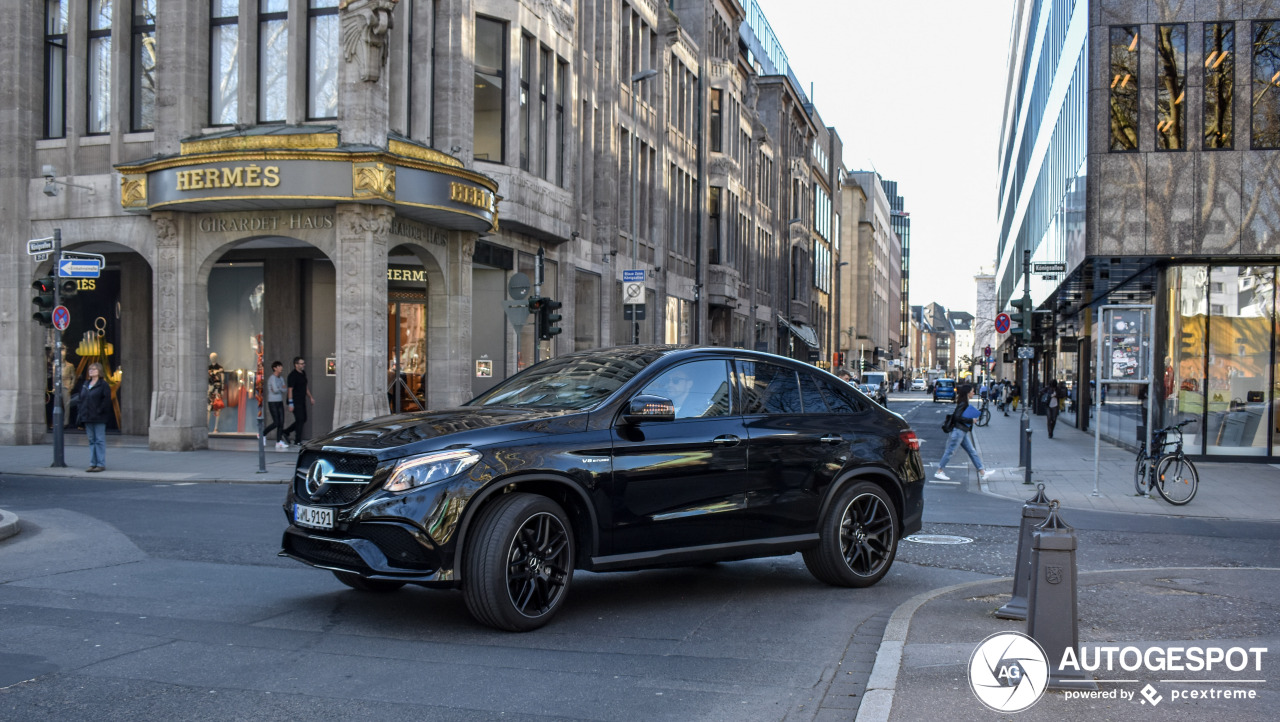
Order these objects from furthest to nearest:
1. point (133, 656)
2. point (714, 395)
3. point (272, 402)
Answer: point (272, 402) < point (714, 395) < point (133, 656)

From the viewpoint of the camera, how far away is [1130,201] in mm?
22547

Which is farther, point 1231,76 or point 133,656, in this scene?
point 1231,76

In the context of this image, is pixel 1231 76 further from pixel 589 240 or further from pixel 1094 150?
pixel 589 240

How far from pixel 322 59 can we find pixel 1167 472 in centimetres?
1709

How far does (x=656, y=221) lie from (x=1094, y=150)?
62.3ft

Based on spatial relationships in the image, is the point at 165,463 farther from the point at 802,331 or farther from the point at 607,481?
the point at 802,331

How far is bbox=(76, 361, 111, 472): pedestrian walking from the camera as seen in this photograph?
58.6 feet

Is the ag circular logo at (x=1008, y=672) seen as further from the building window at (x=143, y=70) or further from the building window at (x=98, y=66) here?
the building window at (x=98, y=66)

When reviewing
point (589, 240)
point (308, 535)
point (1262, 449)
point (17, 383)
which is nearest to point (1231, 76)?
point (1262, 449)

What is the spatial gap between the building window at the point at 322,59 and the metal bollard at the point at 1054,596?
19536mm

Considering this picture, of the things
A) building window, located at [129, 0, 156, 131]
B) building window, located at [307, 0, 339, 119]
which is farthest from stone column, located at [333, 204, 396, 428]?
building window, located at [129, 0, 156, 131]

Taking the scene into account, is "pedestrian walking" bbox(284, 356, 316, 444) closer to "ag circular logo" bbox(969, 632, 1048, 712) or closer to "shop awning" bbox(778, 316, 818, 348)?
"ag circular logo" bbox(969, 632, 1048, 712)

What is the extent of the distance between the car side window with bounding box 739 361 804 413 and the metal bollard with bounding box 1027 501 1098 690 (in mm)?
2733

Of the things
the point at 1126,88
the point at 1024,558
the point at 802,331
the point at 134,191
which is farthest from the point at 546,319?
the point at 802,331
